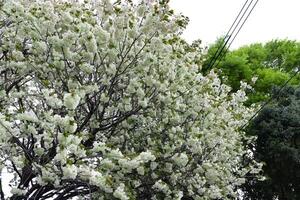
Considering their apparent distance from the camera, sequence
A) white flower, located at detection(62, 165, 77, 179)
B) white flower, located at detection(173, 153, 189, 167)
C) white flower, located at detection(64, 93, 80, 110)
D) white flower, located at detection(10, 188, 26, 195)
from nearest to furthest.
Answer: white flower, located at detection(62, 165, 77, 179) < white flower, located at detection(64, 93, 80, 110) < white flower, located at detection(10, 188, 26, 195) < white flower, located at detection(173, 153, 189, 167)

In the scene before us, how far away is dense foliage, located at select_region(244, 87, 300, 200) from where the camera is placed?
39.4 ft

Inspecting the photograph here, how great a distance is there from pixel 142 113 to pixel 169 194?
4.03 feet

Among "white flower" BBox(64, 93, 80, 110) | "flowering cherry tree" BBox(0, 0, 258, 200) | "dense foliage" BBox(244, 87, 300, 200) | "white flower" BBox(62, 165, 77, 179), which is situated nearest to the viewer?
"white flower" BBox(62, 165, 77, 179)

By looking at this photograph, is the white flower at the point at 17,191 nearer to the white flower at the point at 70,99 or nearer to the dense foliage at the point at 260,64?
the white flower at the point at 70,99

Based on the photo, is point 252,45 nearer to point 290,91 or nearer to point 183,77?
point 290,91

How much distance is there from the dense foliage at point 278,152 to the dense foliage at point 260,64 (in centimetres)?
208

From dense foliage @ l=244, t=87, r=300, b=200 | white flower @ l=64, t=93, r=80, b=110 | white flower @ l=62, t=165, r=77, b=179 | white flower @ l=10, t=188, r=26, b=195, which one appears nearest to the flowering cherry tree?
white flower @ l=10, t=188, r=26, b=195

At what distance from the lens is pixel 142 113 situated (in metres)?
6.65

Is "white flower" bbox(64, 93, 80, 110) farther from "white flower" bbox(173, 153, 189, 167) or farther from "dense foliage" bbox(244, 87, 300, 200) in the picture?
"dense foliage" bbox(244, 87, 300, 200)

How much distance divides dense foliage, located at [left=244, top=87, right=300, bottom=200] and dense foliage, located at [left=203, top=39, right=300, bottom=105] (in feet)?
6.83

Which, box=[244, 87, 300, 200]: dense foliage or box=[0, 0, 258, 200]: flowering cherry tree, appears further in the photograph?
box=[244, 87, 300, 200]: dense foliage

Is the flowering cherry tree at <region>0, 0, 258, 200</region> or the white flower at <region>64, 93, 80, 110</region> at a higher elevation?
the flowering cherry tree at <region>0, 0, 258, 200</region>

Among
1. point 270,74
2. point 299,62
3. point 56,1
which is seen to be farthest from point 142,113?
point 299,62

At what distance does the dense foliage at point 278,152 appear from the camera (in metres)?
12.0
